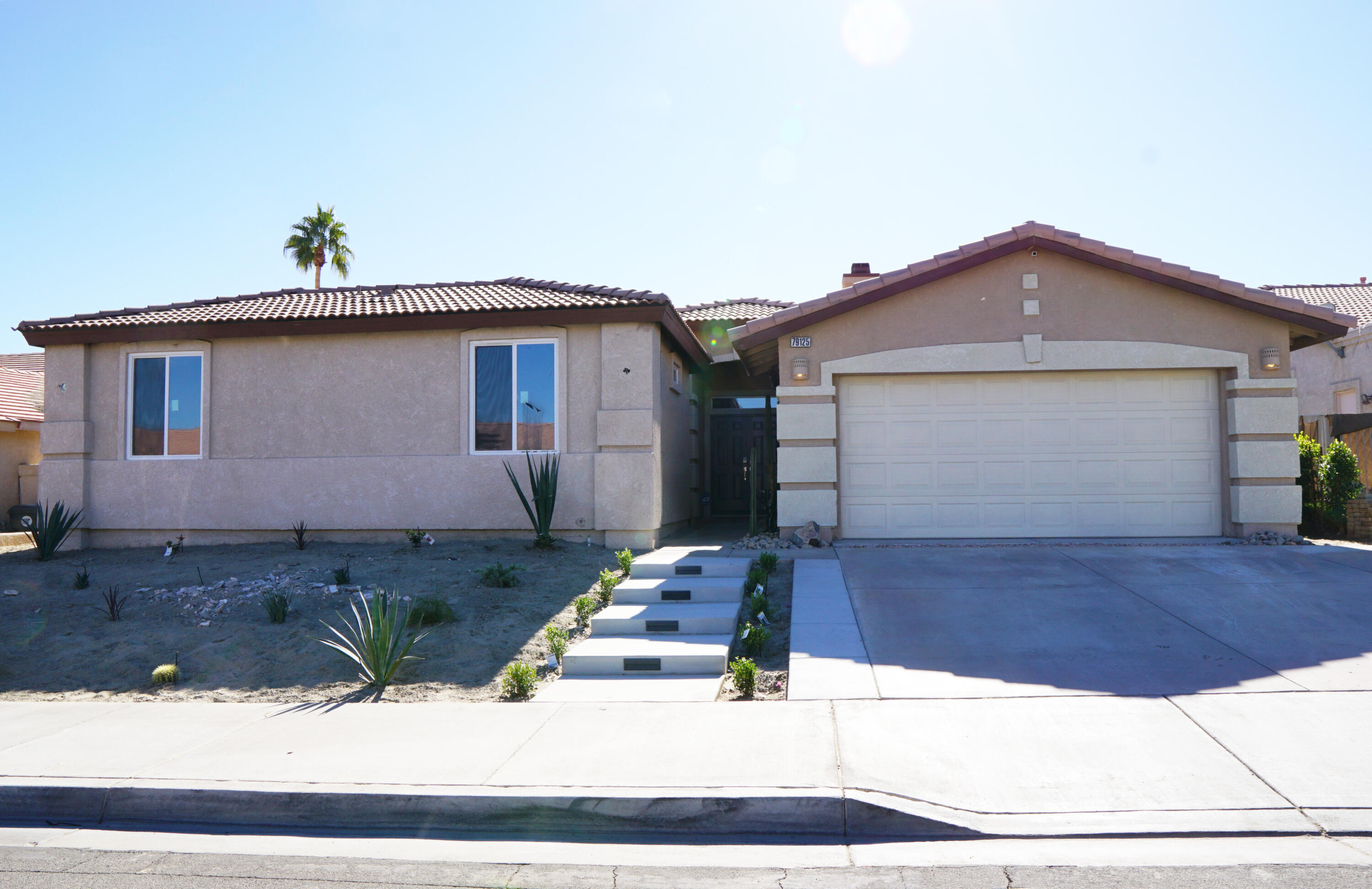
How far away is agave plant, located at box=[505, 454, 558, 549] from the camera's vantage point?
35.5 feet

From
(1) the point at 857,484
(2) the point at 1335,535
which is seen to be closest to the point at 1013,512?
(1) the point at 857,484

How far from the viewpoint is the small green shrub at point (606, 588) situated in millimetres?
8977

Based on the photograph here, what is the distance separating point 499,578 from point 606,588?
1.14 metres

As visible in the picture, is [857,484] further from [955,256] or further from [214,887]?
[214,887]

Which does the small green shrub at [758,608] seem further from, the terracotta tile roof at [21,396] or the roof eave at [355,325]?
the terracotta tile roof at [21,396]

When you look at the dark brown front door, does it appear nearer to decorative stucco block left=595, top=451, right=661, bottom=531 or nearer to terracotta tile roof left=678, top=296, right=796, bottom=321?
terracotta tile roof left=678, top=296, right=796, bottom=321

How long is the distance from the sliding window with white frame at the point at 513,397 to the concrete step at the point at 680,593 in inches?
134

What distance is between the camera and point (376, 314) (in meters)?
11.9

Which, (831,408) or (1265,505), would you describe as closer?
(1265,505)

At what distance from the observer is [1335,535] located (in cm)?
1185

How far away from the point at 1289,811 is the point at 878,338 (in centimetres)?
782

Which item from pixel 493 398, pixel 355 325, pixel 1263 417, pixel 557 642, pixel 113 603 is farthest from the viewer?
pixel 355 325

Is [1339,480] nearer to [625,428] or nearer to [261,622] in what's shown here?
[625,428]

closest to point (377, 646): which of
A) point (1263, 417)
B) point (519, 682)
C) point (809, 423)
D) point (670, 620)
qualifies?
point (519, 682)
